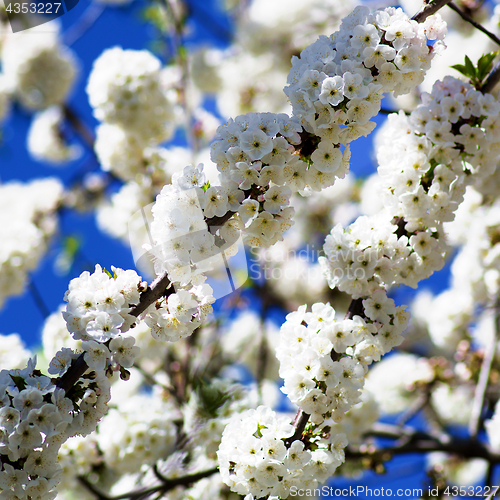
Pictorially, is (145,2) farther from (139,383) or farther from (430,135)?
(430,135)

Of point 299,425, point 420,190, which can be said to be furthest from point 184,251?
point 420,190

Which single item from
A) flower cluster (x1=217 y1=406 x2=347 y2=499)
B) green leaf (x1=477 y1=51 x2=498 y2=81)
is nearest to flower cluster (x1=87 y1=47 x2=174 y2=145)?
green leaf (x1=477 y1=51 x2=498 y2=81)

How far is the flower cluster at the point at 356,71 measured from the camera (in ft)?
6.16

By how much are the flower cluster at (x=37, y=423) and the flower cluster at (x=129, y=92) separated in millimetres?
3018

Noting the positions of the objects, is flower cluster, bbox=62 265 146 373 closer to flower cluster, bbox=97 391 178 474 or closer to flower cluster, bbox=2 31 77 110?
flower cluster, bbox=97 391 178 474

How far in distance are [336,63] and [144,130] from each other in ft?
9.23

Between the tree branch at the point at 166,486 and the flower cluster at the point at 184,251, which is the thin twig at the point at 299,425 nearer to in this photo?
the flower cluster at the point at 184,251

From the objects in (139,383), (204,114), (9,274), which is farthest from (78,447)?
(204,114)

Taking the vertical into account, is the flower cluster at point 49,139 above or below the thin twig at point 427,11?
below

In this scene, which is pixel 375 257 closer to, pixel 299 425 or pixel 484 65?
pixel 299 425

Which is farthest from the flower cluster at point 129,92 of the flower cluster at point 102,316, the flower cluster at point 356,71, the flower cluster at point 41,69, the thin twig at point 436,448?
the thin twig at point 436,448

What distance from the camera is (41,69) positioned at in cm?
657

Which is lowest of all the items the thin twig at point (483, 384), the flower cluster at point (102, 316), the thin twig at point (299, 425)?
the thin twig at point (483, 384)

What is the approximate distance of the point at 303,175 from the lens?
1981mm
